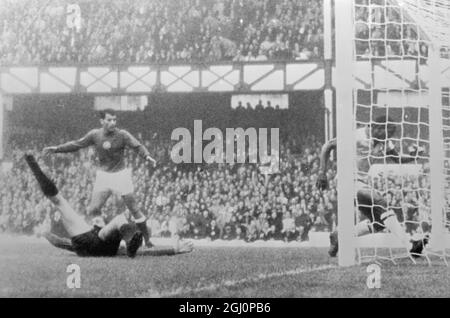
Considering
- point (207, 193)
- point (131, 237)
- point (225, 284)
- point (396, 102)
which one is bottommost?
point (225, 284)

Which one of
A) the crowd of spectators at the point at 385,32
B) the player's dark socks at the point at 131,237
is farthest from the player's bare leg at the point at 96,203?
the crowd of spectators at the point at 385,32

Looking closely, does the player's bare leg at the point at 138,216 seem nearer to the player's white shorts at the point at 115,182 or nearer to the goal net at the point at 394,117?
the player's white shorts at the point at 115,182

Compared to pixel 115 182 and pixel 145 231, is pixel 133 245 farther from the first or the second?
pixel 115 182

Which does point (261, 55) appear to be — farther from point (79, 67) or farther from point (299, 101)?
point (79, 67)

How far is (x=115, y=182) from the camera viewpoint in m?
4.41

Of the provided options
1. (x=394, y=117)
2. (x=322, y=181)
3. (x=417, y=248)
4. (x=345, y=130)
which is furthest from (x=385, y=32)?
(x=417, y=248)

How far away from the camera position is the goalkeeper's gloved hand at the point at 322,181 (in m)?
4.27

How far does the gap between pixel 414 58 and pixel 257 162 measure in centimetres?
136

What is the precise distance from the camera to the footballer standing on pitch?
4297 mm

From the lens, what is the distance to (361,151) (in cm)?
423

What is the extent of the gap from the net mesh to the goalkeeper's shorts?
1749 millimetres

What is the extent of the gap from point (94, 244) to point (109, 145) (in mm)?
746

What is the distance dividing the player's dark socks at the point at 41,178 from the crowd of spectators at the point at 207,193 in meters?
0.05
